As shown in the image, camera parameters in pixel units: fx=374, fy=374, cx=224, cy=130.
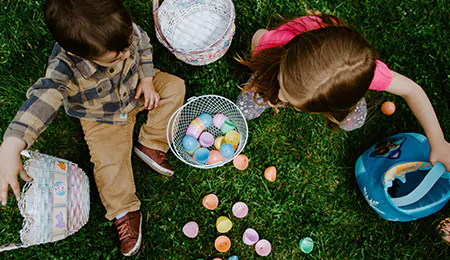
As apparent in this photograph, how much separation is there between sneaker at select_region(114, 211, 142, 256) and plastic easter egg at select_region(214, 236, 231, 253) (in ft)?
1.32

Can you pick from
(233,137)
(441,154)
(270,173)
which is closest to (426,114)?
(441,154)

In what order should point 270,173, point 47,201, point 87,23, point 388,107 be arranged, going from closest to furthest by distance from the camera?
point 87,23, point 47,201, point 270,173, point 388,107

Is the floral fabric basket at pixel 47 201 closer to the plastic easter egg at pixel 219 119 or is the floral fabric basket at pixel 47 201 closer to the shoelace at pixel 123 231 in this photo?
the shoelace at pixel 123 231

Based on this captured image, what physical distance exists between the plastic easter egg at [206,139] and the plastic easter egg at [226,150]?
87 mm

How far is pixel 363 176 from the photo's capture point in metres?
2.00

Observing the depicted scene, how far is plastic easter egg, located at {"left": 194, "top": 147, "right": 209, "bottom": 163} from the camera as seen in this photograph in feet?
6.32

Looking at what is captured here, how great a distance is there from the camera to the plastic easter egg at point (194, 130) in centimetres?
197

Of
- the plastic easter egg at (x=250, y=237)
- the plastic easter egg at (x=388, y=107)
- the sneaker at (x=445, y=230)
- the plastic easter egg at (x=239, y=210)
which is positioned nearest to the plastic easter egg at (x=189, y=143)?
the plastic easter egg at (x=239, y=210)

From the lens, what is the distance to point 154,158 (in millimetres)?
1992

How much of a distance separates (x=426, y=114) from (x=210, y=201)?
45.0 inches

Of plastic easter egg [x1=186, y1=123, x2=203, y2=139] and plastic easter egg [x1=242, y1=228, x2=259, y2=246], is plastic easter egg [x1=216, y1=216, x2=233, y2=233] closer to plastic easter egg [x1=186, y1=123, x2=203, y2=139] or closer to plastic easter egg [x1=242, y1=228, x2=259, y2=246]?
plastic easter egg [x1=242, y1=228, x2=259, y2=246]

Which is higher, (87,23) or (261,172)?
(87,23)

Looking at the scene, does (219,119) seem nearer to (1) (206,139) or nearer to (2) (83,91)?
(1) (206,139)

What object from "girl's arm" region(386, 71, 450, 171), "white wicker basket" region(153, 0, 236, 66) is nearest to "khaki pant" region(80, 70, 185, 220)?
"white wicker basket" region(153, 0, 236, 66)
